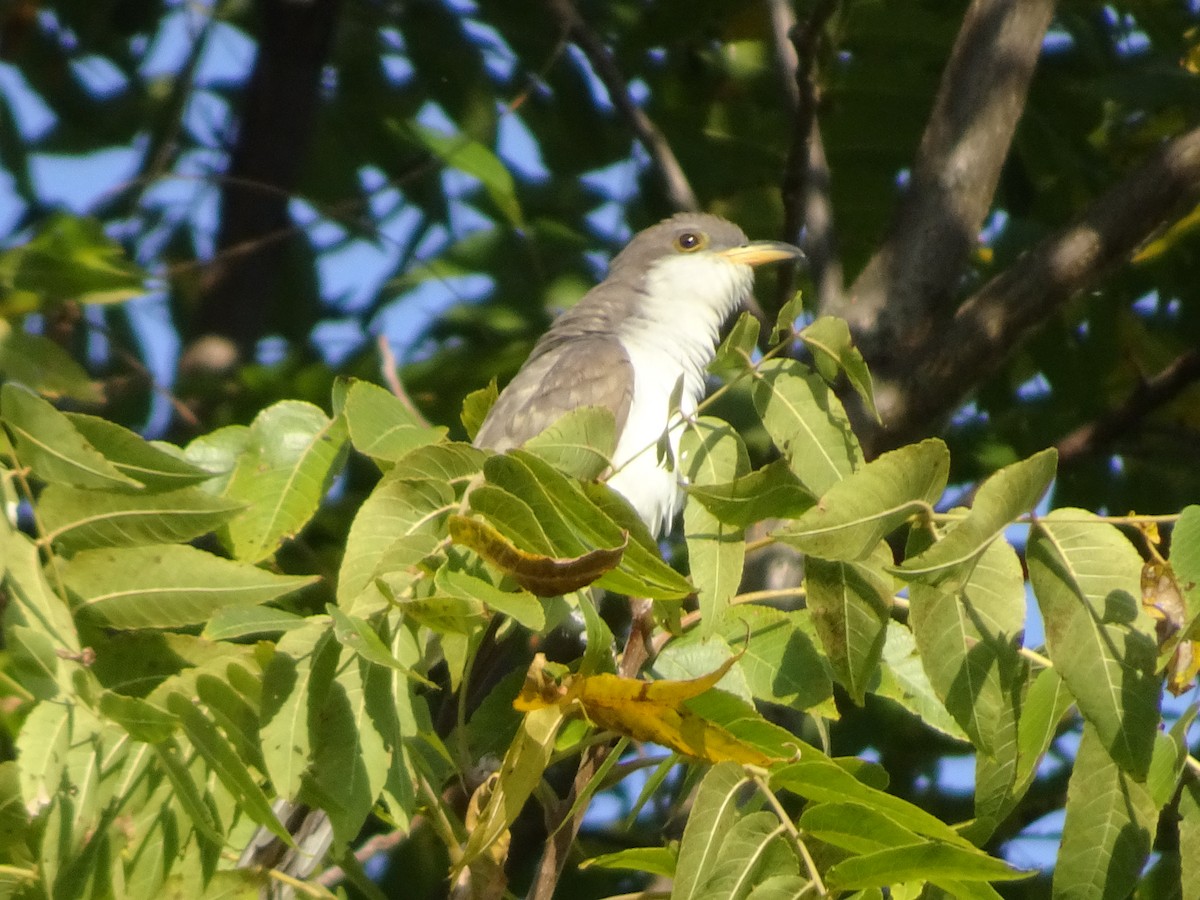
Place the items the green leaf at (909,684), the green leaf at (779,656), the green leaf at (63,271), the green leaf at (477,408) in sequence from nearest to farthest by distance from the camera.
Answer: the green leaf at (779,656) → the green leaf at (909,684) → the green leaf at (477,408) → the green leaf at (63,271)

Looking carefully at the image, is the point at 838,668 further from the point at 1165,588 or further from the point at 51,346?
the point at 51,346

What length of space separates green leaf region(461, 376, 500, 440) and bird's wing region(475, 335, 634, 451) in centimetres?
84

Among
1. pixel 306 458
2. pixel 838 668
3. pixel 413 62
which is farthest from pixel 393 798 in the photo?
pixel 413 62

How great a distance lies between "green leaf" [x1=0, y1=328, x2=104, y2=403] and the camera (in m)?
3.11

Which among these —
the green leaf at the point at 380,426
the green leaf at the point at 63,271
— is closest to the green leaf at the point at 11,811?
the green leaf at the point at 380,426

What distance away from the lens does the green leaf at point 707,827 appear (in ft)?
6.36

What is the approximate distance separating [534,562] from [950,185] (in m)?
3.26

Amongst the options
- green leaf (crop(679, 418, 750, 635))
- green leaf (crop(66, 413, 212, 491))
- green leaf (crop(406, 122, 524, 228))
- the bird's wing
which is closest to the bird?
the bird's wing

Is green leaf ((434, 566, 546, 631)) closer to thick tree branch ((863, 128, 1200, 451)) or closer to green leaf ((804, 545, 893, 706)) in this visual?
green leaf ((804, 545, 893, 706))

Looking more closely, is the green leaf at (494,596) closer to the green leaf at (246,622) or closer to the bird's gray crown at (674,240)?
the green leaf at (246,622)

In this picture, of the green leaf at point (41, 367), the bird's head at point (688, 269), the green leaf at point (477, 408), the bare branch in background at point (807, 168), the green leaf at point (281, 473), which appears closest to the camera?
the green leaf at point (281, 473)

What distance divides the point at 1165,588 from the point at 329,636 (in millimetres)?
Result: 1189

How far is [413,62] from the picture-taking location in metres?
5.43

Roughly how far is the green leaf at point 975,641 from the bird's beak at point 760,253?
285 cm
